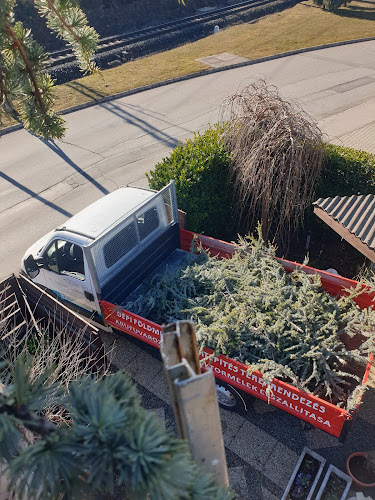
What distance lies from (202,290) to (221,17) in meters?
30.1

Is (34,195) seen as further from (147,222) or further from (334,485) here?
(334,485)

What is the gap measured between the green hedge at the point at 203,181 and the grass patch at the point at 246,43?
11357 millimetres

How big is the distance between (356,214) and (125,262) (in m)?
4.08

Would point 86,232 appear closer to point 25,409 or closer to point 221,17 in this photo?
point 25,409

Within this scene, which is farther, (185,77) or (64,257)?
(185,77)

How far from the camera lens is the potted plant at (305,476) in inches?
197

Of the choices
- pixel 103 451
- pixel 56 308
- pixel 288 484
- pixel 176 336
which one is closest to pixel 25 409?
pixel 103 451

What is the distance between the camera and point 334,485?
505 cm

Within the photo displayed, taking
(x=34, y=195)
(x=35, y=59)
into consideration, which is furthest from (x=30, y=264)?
(x=34, y=195)

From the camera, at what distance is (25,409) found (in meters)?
1.69

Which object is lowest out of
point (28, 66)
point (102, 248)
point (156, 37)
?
point (102, 248)

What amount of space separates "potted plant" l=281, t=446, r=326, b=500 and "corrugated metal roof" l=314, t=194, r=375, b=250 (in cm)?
318

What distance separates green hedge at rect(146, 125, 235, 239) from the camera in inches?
332

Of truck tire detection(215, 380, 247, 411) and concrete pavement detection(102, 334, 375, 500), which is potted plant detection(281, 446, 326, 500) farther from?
truck tire detection(215, 380, 247, 411)
